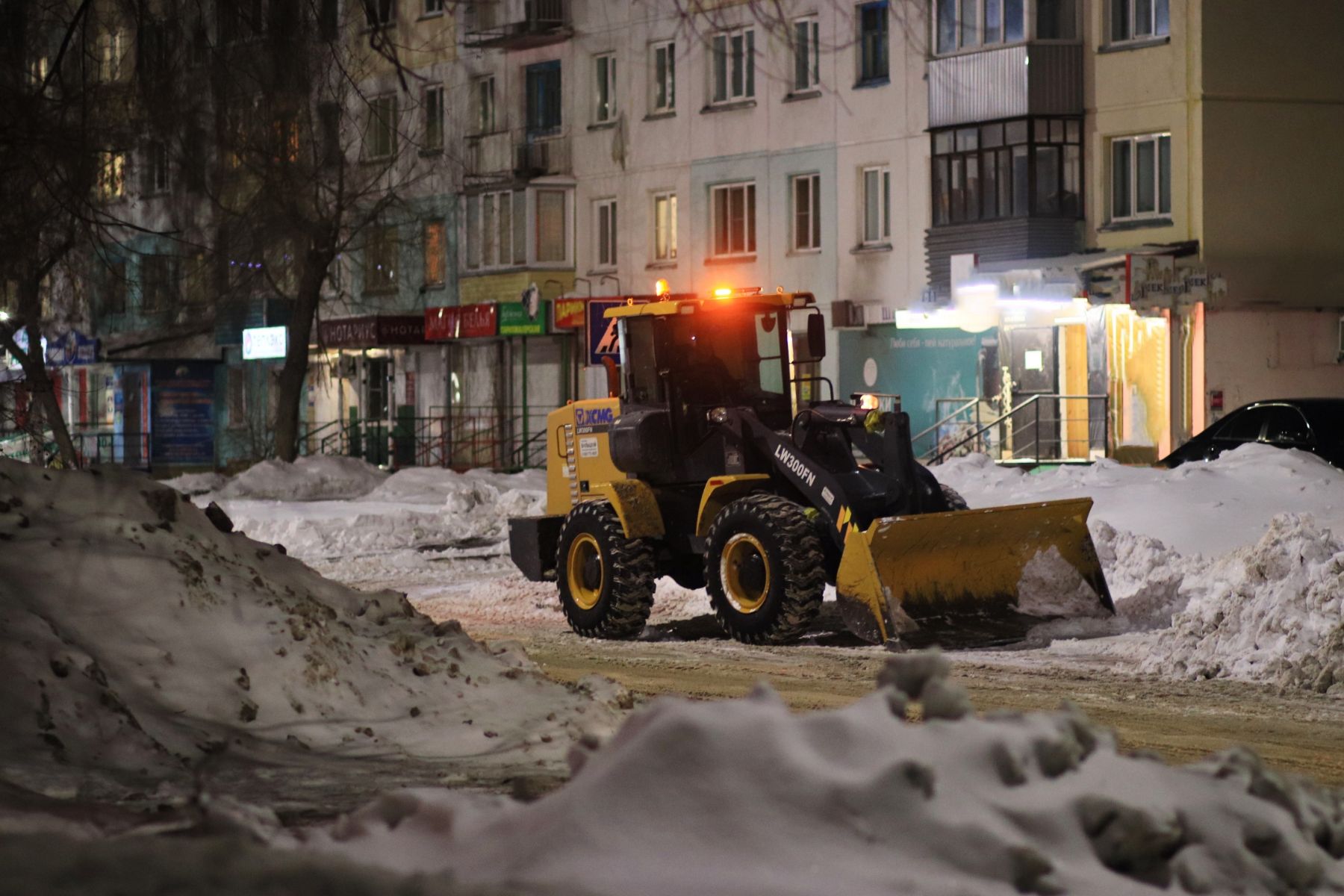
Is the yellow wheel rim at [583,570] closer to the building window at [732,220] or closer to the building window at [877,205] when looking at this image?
the building window at [877,205]

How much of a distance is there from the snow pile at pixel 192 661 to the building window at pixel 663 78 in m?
29.2

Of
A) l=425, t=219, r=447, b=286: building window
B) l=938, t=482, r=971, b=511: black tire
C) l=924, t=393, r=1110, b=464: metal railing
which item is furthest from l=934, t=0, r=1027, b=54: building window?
l=938, t=482, r=971, b=511: black tire

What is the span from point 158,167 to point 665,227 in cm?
2764

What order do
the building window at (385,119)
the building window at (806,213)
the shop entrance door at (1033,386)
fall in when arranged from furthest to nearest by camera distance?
the building window at (806,213)
the shop entrance door at (1033,386)
the building window at (385,119)

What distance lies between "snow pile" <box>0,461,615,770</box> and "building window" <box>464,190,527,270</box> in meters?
31.8

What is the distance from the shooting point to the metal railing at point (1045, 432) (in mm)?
32219

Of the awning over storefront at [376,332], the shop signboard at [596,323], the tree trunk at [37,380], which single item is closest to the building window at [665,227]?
the awning over storefront at [376,332]

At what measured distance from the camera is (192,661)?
9.12 m

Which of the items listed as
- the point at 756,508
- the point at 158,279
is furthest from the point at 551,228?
the point at 756,508

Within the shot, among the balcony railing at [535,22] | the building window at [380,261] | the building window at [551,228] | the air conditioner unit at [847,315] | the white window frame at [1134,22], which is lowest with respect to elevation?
the air conditioner unit at [847,315]

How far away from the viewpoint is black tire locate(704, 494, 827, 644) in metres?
13.1

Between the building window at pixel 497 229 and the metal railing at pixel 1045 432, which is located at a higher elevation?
the building window at pixel 497 229

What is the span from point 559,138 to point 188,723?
33.9m

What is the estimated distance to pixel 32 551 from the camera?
370 inches
